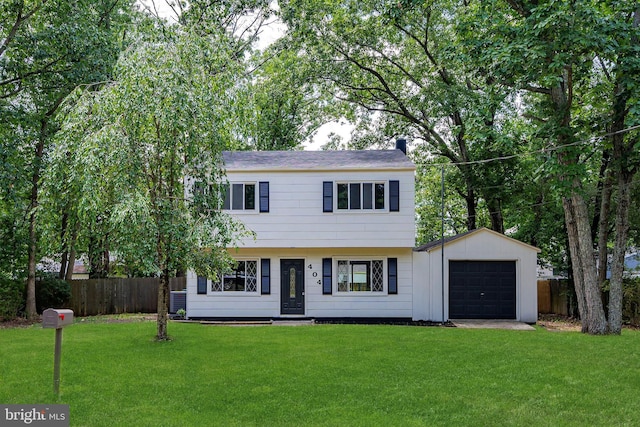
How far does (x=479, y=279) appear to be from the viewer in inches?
650

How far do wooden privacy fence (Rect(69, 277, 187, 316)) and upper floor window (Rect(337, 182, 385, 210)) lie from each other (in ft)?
26.5

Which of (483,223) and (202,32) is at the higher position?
(202,32)

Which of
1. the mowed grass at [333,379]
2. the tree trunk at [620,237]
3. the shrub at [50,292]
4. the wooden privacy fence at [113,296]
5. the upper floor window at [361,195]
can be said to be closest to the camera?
the mowed grass at [333,379]

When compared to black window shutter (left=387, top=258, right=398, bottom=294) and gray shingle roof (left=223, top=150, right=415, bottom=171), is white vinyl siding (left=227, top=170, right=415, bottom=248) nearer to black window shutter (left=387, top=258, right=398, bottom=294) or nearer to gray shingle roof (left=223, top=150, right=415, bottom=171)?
gray shingle roof (left=223, top=150, right=415, bottom=171)

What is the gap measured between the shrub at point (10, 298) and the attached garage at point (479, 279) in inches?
501

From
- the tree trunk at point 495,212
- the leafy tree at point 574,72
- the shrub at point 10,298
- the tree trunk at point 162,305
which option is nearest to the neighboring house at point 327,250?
the leafy tree at point 574,72

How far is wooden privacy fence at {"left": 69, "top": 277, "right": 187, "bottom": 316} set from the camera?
19.9 meters

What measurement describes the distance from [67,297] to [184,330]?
329 inches

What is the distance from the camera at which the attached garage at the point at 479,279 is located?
53.6 feet

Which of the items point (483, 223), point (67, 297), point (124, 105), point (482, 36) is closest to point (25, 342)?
point (124, 105)

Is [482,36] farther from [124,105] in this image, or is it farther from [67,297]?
[67,297]

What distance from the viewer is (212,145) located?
1055 cm

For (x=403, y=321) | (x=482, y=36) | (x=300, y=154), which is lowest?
(x=403, y=321)

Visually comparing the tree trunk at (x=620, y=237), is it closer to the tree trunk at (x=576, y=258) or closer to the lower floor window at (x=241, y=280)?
the tree trunk at (x=576, y=258)
